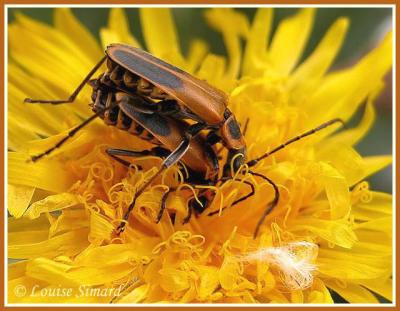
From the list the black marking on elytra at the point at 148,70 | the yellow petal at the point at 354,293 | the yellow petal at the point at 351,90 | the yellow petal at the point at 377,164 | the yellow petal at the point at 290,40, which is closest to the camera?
the black marking on elytra at the point at 148,70

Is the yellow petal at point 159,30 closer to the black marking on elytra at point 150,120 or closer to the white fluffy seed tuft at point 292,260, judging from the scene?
the black marking on elytra at point 150,120

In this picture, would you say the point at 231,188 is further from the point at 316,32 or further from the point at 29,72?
the point at 316,32

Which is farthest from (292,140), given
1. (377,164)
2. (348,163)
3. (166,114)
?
(166,114)

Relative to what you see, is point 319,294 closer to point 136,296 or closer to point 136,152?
point 136,296

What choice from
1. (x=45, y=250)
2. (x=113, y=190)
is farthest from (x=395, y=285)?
(x=45, y=250)

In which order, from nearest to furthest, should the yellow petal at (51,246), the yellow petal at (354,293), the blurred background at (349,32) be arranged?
the yellow petal at (51,246) → the yellow petal at (354,293) → the blurred background at (349,32)

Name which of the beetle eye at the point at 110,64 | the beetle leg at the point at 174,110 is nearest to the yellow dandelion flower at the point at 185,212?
the beetle leg at the point at 174,110
